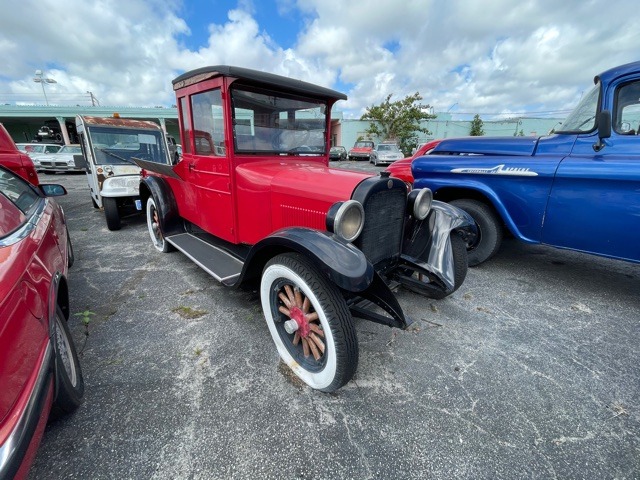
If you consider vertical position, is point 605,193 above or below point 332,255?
above

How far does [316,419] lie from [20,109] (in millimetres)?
30039

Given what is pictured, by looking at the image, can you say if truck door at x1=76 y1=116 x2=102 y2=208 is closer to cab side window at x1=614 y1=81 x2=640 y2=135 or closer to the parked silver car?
cab side window at x1=614 y1=81 x2=640 y2=135

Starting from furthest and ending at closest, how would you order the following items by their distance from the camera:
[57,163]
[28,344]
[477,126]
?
[477,126], [57,163], [28,344]

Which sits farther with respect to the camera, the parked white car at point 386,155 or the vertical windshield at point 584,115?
the parked white car at point 386,155

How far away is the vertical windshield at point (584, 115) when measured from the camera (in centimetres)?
304

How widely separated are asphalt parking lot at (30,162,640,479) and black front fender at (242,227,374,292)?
834 millimetres

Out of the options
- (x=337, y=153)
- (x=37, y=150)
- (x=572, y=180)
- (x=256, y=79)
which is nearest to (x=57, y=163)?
(x=37, y=150)

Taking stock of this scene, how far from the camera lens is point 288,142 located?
10.4ft

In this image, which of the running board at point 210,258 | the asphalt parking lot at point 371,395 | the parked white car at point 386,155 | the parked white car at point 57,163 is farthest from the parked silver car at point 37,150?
the parked white car at point 386,155

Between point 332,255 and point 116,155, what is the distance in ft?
20.7

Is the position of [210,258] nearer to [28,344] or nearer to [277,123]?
[277,123]

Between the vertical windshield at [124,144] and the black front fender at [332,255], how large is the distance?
573 cm

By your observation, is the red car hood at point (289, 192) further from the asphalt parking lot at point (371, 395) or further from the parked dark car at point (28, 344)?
→ the parked dark car at point (28, 344)

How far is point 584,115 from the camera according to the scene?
3180 millimetres
